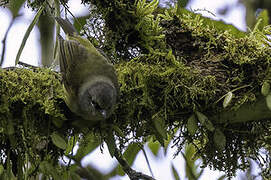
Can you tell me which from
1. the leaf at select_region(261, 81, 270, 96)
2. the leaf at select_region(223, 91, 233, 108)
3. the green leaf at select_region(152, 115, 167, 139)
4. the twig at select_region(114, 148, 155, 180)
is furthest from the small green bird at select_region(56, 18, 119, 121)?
the leaf at select_region(261, 81, 270, 96)

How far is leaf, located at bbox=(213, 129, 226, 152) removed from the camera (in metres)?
2.79

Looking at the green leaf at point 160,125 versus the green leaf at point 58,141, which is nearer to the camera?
the green leaf at point 58,141

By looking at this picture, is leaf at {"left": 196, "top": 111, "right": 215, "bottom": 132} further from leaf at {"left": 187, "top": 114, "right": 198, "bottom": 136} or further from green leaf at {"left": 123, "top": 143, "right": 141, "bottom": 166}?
green leaf at {"left": 123, "top": 143, "right": 141, "bottom": 166}

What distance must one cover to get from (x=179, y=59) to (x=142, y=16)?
0.45 meters

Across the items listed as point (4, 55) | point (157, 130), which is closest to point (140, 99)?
point (157, 130)

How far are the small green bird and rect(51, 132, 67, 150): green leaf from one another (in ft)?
0.59

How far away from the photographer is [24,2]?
3.39 meters

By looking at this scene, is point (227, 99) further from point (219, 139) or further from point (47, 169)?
point (47, 169)

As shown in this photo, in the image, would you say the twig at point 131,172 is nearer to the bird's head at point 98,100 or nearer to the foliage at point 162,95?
the foliage at point 162,95

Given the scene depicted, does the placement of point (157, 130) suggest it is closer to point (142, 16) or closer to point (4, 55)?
point (142, 16)

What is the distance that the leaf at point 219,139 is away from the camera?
279 cm

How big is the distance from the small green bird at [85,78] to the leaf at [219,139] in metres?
0.70

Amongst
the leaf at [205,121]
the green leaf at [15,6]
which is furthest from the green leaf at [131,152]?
the green leaf at [15,6]

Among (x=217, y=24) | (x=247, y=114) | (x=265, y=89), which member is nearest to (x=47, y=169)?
(x=247, y=114)
